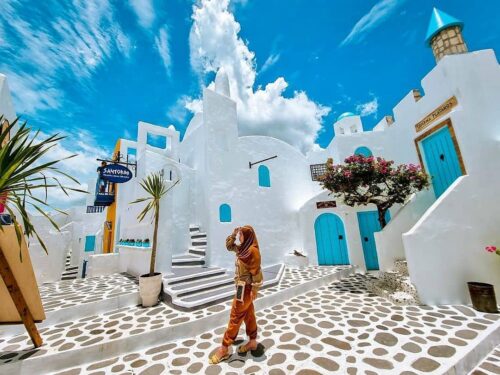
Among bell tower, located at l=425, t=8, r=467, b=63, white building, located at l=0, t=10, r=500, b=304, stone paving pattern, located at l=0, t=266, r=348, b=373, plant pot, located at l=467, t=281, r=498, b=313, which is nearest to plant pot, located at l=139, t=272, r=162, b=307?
stone paving pattern, located at l=0, t=266, r=348, b=373

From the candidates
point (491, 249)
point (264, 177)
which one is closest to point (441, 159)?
point (491, 249)

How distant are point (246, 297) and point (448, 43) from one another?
9637mm

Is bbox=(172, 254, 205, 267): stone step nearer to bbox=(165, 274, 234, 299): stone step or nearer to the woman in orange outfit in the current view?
bbox=(165, 274, 234, 299): stone step

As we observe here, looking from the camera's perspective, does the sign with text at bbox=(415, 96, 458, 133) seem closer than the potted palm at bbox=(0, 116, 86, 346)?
No

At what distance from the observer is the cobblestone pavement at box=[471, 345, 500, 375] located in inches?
108

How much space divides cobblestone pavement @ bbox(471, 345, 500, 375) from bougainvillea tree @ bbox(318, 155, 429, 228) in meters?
4.08

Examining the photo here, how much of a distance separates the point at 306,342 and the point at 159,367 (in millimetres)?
2372

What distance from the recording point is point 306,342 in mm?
3465

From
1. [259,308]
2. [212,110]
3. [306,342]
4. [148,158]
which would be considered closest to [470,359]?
[306,342]

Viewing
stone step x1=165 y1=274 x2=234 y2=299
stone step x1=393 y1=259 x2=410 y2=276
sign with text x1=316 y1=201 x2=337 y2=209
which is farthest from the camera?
sign with text x1=316 y1=201 x2=337 y2=209

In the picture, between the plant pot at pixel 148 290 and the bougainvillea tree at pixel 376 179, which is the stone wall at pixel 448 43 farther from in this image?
the plant pot at pixel 148 290

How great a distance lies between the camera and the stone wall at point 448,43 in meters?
6.34

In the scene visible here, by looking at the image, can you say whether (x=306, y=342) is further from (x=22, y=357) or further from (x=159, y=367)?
(x=22, y=357)

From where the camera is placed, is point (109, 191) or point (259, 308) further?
point (109, 191)
